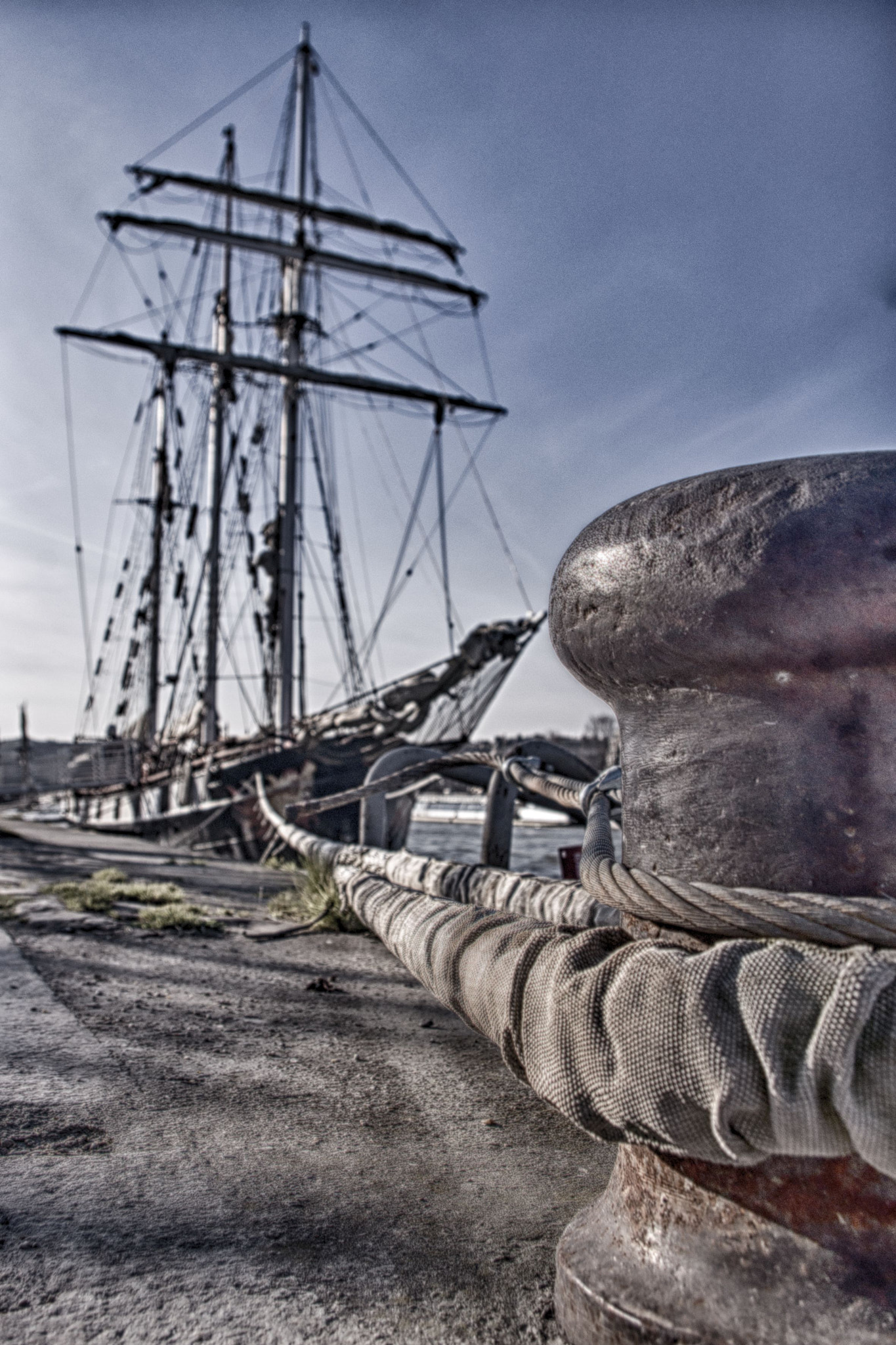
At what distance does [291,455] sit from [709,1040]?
2573cm

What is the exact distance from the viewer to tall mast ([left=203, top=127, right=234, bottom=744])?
25.3m

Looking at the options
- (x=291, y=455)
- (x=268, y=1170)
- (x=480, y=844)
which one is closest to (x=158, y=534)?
(x=291, y=455)

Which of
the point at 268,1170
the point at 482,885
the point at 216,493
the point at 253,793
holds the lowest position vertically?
the point at 268,1170

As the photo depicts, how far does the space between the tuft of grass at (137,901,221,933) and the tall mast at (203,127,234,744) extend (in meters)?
20.3

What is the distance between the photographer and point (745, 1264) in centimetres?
95

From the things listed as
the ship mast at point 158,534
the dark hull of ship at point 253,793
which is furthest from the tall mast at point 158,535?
the dark hull of ship at point 253,793

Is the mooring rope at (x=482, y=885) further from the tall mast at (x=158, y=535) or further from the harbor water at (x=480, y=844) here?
the tall mast at (x=158, y=535)

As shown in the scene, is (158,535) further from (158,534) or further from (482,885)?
(482,885)

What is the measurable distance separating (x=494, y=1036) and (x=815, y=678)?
71cm

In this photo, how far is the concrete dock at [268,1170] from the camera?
1066 mm

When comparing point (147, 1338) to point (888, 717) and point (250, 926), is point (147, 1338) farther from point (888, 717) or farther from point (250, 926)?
point (250, 926)

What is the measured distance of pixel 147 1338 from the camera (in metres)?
0.99

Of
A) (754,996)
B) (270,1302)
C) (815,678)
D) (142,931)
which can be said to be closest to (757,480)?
(815,678)

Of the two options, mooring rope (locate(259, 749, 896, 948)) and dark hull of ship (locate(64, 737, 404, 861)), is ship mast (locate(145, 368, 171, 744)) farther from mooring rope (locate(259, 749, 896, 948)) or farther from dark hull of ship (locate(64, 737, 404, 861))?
mooring rope (locate(259, 749, 896, 948))
